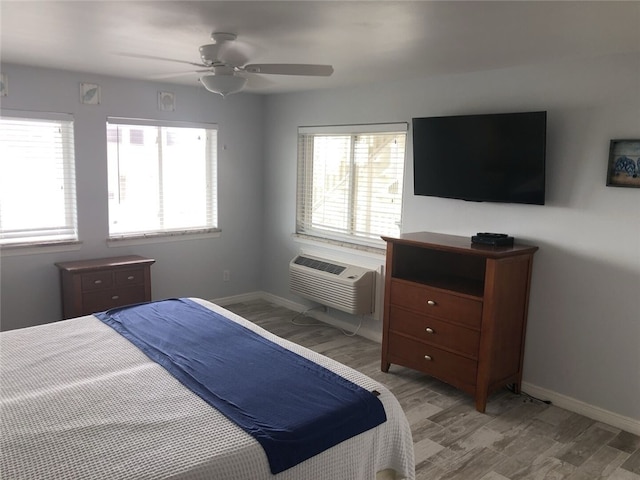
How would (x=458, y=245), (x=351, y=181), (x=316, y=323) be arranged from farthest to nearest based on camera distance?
(x=316, y=323) → (x=351, y=181) → (x=458, y=245)

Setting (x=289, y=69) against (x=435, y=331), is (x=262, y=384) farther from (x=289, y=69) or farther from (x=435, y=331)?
(x=435, y=331)

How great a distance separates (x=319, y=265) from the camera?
4.92 metres

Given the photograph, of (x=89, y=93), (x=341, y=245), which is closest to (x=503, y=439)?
(x=341, y=245)

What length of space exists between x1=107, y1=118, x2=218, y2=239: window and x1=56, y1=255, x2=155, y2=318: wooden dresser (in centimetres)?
43

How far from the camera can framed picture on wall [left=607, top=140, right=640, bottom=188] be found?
297 centimetres

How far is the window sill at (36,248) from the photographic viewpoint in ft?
13.4

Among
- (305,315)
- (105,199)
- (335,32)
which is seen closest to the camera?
(335,32)

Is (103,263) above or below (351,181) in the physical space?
below

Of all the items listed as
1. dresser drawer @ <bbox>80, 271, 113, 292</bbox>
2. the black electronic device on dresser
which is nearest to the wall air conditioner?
the black electronic device on dresser

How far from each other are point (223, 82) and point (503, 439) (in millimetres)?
2587

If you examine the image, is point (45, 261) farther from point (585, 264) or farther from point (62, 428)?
point (585, 264)

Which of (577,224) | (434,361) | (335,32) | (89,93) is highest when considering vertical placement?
(335,32)

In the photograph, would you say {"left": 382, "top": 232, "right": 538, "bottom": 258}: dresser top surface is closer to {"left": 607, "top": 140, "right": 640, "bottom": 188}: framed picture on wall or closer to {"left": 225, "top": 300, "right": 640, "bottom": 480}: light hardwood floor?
{"left": 607, "top": 140, "right": 640, "bottom": 188}: framed picture on wall

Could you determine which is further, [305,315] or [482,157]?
[305,315]
